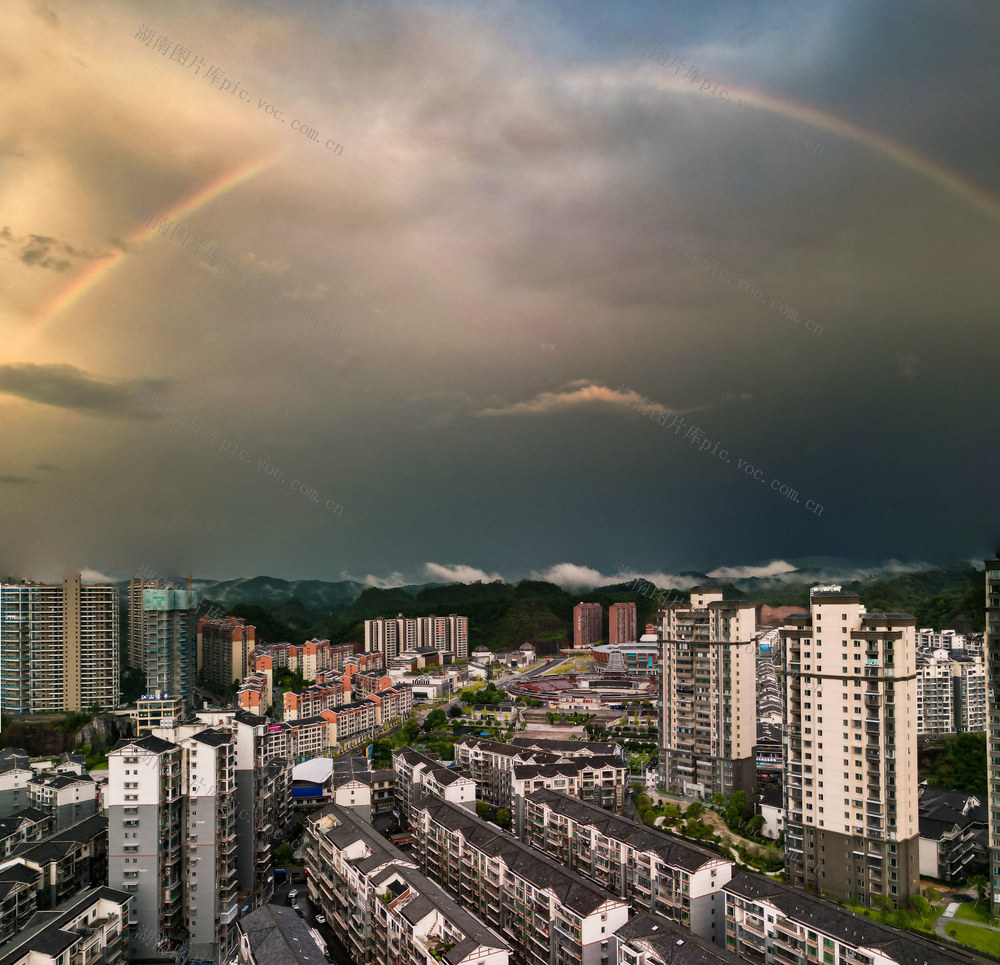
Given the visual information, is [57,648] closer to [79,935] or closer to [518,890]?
[79,935]

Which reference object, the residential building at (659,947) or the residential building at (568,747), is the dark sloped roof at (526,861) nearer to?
the residential building at (659,947)

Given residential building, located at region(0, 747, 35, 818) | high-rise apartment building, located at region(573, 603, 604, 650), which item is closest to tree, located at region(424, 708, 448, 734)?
residential building, located at region(0, 747, 35, 818)

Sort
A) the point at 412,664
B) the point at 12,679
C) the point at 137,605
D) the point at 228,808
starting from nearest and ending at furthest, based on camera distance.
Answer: the point at 228,808 → the point at 12,679 → the point at 137,605 → the point at 412,664

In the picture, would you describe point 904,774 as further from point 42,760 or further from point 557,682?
point 557,682

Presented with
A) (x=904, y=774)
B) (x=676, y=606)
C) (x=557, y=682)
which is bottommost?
(x=557, y=682)

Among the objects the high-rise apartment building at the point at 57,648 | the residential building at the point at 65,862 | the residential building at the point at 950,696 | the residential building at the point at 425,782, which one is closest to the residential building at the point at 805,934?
the residential building at the point at 425,782

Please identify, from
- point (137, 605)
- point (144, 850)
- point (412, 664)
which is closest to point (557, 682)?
point (412, 664)
